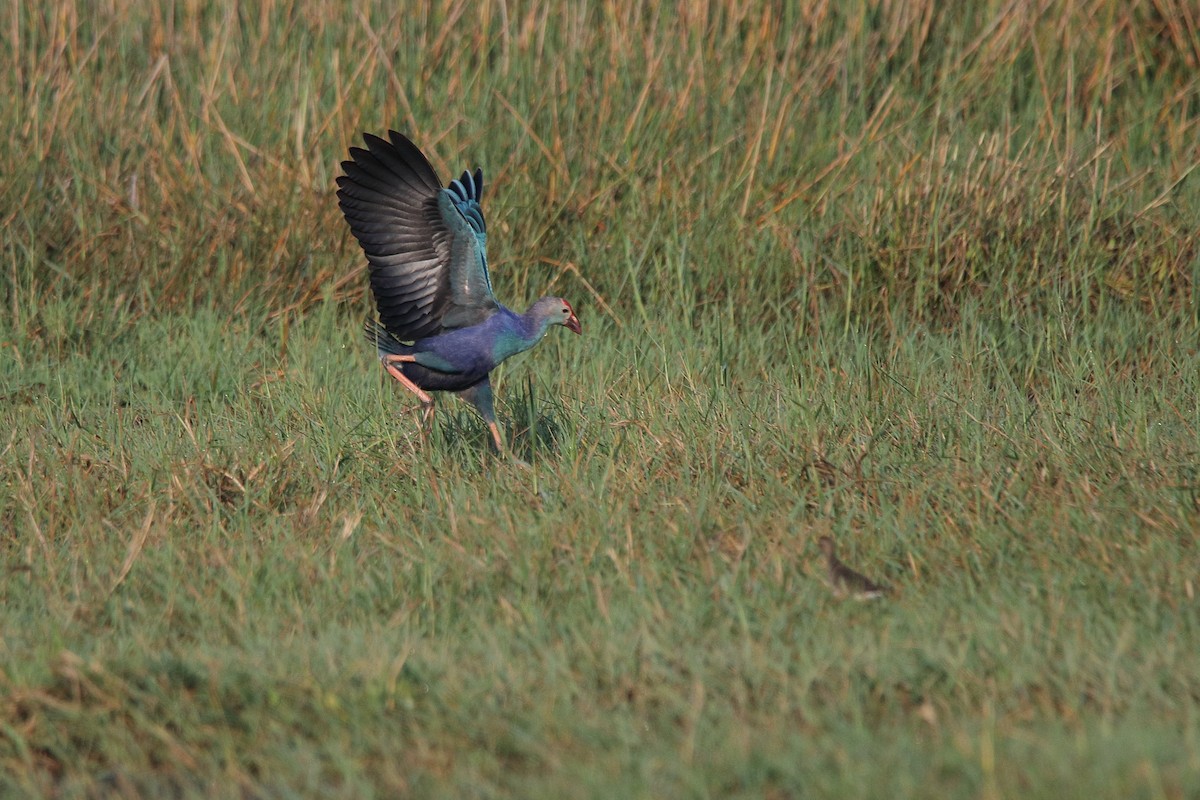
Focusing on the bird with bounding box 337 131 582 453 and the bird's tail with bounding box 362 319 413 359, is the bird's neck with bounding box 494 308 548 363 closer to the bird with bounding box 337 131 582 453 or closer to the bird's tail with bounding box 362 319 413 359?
the bird with bounding box 337 131 582 453

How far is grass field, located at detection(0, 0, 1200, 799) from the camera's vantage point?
2.76 meters

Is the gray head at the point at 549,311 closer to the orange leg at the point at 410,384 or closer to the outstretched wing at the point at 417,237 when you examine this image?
the outstretched wing at the point at 417,237

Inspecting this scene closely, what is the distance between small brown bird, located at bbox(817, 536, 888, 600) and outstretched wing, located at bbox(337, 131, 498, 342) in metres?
1.58

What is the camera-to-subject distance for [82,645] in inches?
125

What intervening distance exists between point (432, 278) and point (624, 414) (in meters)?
0.75

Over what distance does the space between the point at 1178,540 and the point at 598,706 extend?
5.09ft

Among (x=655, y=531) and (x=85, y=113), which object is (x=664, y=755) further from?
(x=85, y=113)

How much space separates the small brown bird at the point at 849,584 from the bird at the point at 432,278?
1336 mm

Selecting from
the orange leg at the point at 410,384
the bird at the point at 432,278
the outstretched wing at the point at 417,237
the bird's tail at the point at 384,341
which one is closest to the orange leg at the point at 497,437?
the bird at the point at 432,278

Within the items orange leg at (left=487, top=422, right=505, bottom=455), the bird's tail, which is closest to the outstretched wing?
the bird's tail

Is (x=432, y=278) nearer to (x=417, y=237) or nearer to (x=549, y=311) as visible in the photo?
(x=417, y=237)

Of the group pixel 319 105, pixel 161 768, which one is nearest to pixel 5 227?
pixel 319 105

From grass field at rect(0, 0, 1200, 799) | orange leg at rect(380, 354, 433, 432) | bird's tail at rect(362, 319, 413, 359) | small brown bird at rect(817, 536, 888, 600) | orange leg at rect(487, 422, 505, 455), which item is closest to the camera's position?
grass field at rect(0, 0, 1200, 799)

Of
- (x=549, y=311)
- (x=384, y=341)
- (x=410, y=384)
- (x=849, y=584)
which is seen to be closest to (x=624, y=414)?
(x=549, y=311)
